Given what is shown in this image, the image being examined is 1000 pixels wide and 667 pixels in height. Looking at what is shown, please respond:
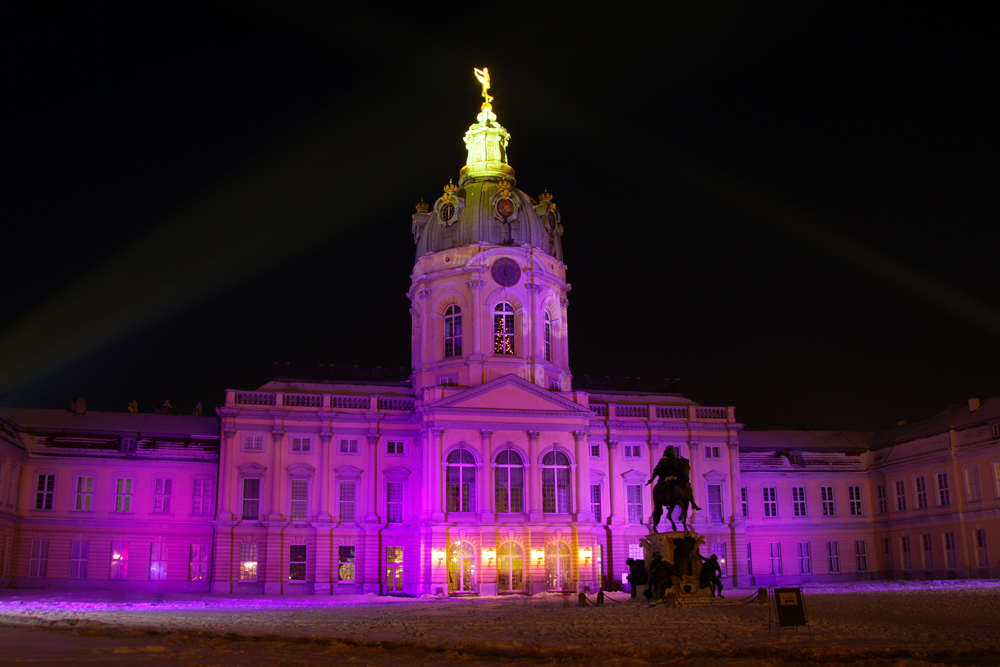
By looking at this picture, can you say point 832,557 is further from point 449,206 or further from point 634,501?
point 449,206

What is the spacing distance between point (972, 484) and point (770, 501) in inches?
526

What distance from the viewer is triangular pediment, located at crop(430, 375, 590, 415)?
59.4 m

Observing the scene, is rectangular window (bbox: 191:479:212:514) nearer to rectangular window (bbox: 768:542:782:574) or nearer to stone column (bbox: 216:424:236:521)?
stone column (bbox: 216:424:236:521)

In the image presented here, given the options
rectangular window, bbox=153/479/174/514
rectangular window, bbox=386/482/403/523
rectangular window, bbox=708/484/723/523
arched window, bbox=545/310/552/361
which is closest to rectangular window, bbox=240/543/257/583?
rectangular window, bbox=153/479/174/514

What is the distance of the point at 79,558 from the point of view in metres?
59.2

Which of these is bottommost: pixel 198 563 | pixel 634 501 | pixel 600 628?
pixel 600 628

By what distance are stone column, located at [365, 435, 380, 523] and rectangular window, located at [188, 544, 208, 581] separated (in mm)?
10239

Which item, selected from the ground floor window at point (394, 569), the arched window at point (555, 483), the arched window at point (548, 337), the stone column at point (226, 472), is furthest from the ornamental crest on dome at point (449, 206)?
the ground floor window at point (394, 569)

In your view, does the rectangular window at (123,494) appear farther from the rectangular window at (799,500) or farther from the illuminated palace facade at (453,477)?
the rectangular window at (799,500)

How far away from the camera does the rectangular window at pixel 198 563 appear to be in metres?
60.1

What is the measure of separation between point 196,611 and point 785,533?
148 feet

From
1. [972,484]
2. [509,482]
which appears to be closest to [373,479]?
[509,482]

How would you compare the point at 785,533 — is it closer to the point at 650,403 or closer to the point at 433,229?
the point at 650,403

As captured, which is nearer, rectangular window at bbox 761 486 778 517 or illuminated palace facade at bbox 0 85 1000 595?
illuminated palace facade at bbox 0 85 1000 595
